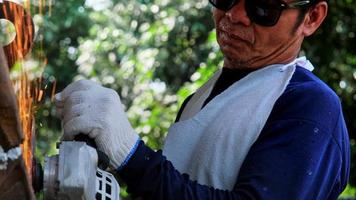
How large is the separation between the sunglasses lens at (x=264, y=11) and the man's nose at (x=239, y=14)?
2 cm

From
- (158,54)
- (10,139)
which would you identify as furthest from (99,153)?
(158,54)

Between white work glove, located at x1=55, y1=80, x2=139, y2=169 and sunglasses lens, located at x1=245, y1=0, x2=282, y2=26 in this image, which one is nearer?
white work glove, located at x1=55, y1=80, x2=139, y2=169

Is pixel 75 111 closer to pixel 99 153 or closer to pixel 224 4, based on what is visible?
pixel 99 153

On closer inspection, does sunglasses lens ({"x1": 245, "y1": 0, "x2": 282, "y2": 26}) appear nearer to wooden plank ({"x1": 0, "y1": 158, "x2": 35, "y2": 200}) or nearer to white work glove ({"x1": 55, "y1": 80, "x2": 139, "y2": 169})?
white work glove ({"x1": 55, "y1": 80, "x2": 139, "y2": 169})

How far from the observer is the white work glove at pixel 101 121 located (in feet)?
7.78

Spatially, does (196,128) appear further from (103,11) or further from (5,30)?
(103,11)

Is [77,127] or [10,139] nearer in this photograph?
[10,139]

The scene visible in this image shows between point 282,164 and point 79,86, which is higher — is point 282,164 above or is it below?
below

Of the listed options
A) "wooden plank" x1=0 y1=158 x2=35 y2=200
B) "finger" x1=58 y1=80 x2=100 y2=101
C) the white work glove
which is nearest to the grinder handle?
the white work glove

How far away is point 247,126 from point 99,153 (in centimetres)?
56

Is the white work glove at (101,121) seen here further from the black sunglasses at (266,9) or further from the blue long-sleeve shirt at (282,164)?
the black sunglasses at (266,9)

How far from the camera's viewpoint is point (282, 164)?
7.98ft

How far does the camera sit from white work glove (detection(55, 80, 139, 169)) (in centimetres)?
237

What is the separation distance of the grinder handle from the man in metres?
0.02
